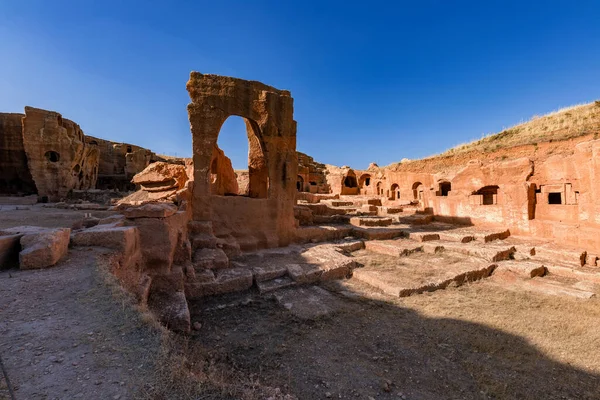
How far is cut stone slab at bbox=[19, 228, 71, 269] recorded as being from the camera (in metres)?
2.74

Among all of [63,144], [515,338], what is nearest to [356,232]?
→ [515,338]

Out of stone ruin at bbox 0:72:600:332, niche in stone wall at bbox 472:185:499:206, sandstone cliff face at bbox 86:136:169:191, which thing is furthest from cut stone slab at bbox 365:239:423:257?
sandstone cliff face at bbox 86:136:169:191

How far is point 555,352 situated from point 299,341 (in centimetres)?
291

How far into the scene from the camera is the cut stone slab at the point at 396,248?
22.2ft

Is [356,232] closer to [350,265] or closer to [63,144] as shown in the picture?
[350,265]

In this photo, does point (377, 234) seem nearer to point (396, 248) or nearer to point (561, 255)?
point (396, 248)

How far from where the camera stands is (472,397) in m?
2.36

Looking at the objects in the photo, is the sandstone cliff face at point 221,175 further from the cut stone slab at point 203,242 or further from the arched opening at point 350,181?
the arched opening at point 350,181

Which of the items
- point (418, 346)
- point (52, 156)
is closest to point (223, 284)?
point (418, 346)

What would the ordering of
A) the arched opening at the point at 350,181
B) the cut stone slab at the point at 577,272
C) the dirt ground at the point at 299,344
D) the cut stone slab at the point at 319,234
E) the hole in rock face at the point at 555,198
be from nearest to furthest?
the dirt ground at the point at 299,344
the cut stone slab at the point at 577,272
the cut stone slab at the point at 319,234
the hole in rock face at the point at 555,198
the arched opening at the point at 350,181

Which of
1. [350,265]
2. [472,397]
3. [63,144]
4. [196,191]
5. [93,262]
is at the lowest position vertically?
[472,397]

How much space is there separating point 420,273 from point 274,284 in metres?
2.96

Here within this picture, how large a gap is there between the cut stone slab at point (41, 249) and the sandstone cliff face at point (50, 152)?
65.2 ft

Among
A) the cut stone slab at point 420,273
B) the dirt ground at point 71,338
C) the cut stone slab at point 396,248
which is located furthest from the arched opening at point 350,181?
the dirt ground at point 71,338
